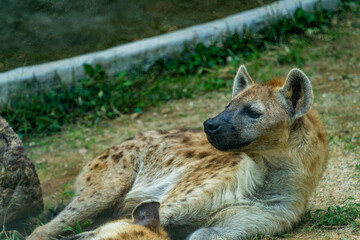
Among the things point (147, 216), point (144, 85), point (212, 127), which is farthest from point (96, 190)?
point (144, 85)

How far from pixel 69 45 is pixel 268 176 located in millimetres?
3378

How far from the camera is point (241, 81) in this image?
3555 millimetres

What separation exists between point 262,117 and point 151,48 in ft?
11.0

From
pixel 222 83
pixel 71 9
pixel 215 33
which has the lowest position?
pixel 222 83

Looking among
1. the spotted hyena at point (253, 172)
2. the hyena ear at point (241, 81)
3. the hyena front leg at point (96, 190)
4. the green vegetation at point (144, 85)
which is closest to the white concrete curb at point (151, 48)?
the green vegetation at point (144, 85)

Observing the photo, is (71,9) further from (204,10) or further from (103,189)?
(103,189)

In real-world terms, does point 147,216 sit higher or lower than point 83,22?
lower

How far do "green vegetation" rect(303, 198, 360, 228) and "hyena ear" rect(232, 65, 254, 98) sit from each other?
0.89 m

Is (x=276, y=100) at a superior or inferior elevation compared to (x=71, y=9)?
inferior

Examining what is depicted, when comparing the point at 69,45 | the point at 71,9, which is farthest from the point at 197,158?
the point at 69,45

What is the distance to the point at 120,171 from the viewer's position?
379cm

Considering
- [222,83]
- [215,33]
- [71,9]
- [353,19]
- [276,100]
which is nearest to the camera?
[276,100]

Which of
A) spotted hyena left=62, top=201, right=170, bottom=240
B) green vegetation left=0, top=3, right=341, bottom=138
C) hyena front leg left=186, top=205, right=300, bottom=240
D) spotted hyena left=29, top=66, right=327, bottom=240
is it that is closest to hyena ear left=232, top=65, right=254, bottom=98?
spotted hyena left=29, top=66, right=327, bottom=240

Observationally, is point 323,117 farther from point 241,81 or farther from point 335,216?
point 335,216
